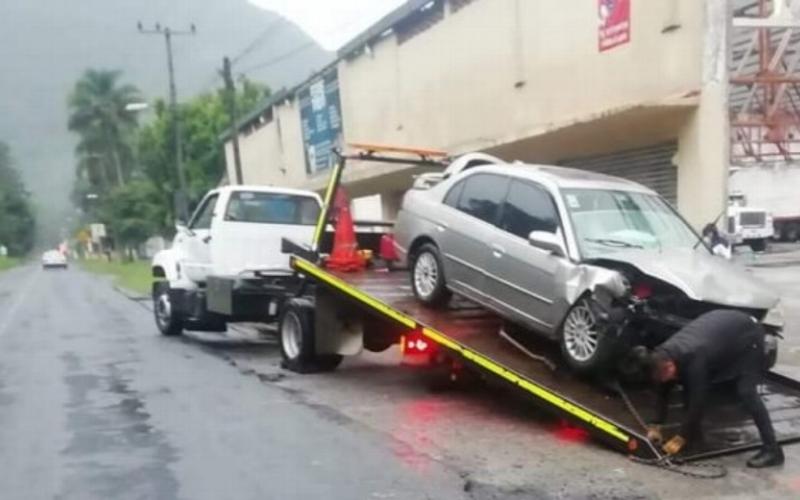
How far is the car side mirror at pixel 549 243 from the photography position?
826 centimetres

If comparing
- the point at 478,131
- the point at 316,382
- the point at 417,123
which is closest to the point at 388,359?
the point at 316,382

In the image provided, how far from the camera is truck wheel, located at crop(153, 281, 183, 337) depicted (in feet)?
51.4

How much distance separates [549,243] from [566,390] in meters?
1.26

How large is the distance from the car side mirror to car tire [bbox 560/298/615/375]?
53 centimetres

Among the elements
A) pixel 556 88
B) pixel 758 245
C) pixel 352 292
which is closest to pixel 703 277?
pixel 352 292

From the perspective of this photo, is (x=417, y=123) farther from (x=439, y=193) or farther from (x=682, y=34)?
(x=439, y=193)

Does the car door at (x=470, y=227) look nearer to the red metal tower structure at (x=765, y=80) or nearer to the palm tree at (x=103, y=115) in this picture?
the red metal tower structure at (x=765, y=80)

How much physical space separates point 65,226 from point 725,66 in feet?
658

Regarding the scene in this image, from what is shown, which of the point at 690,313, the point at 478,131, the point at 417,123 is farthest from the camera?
the point at 417,123

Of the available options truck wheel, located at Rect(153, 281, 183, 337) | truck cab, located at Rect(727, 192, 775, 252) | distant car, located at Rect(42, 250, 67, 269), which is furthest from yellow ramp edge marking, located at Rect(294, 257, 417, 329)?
distant car, located at Rect(42, 250, 67, 269)

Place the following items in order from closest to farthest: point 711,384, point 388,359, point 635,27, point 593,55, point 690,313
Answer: point 711,384 < point 690,313 < point 388,359 < point 635,27 < point 593,55

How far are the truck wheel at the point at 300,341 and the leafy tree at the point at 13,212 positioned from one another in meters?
111

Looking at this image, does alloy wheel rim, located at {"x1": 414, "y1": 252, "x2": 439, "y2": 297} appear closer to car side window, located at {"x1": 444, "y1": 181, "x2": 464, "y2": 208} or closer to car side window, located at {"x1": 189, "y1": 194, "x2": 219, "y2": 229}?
car side window, located at {"x1": 444, "y1": 181, "x2": 464, "y2": 208}

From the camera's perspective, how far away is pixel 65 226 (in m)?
200
